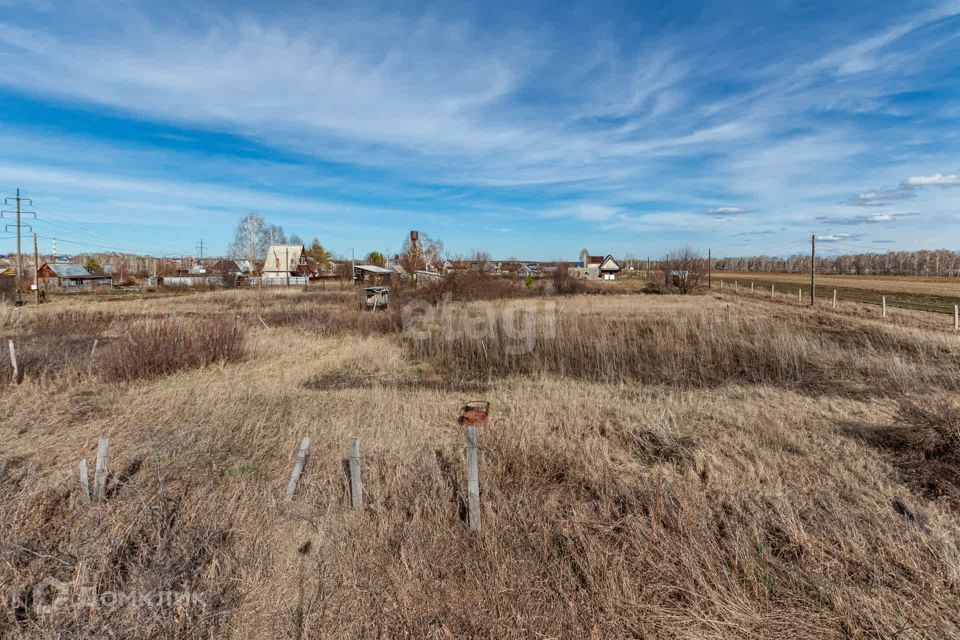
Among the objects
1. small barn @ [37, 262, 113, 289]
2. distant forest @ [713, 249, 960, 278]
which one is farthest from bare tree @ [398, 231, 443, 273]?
distant forest @ [713, 249, 960, 278]

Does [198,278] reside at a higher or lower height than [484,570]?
higher

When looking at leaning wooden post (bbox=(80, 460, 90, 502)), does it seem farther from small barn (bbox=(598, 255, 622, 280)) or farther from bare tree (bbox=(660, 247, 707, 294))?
small barn (bbox=(598, 255, 622, 280))

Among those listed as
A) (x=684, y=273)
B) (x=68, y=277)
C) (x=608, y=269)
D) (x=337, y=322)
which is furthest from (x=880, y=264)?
(x=68, y=277)

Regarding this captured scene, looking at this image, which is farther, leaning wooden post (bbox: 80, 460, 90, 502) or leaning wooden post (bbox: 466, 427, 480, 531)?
leaning wooden post (bbox: 80, 460, 90, 502)

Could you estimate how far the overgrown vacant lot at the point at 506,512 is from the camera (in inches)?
119

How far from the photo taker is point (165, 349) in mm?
10555

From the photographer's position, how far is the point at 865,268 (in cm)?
10656

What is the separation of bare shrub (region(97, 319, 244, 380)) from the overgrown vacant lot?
723 mm

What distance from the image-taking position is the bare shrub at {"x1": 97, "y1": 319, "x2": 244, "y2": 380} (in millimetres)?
9898

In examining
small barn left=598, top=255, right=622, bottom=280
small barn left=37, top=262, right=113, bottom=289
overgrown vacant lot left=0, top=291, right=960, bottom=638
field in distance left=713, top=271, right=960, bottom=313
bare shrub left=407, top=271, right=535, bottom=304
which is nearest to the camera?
overgrown vacant lot left=0, top=291, right=960, bottom=638

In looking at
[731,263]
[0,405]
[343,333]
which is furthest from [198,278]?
[731,263]

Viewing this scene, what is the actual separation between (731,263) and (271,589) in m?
181

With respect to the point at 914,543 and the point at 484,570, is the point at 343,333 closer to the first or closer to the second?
the point at 484,570

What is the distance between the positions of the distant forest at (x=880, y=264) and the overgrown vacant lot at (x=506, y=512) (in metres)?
114
